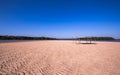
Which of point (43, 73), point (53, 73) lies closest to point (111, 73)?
point (53, 73)

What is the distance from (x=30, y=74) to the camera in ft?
13.3

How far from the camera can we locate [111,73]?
167 inches

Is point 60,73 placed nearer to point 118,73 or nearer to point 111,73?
point 111,73

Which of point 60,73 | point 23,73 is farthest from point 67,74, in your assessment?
point 23,73

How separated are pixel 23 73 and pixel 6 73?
810 millimetres

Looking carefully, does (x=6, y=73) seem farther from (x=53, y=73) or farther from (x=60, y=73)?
(x=60, y=73)

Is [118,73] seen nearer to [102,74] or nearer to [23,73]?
[102,74]

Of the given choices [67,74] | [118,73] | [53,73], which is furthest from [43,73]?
[118,73]

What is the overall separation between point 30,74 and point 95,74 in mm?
3208

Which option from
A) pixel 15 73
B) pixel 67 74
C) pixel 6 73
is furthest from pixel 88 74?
pixel 6 73

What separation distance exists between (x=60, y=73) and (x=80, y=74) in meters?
0.99

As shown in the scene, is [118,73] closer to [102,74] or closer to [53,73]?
[102,74]

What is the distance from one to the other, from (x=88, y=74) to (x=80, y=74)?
405mm

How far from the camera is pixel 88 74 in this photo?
414 cm
